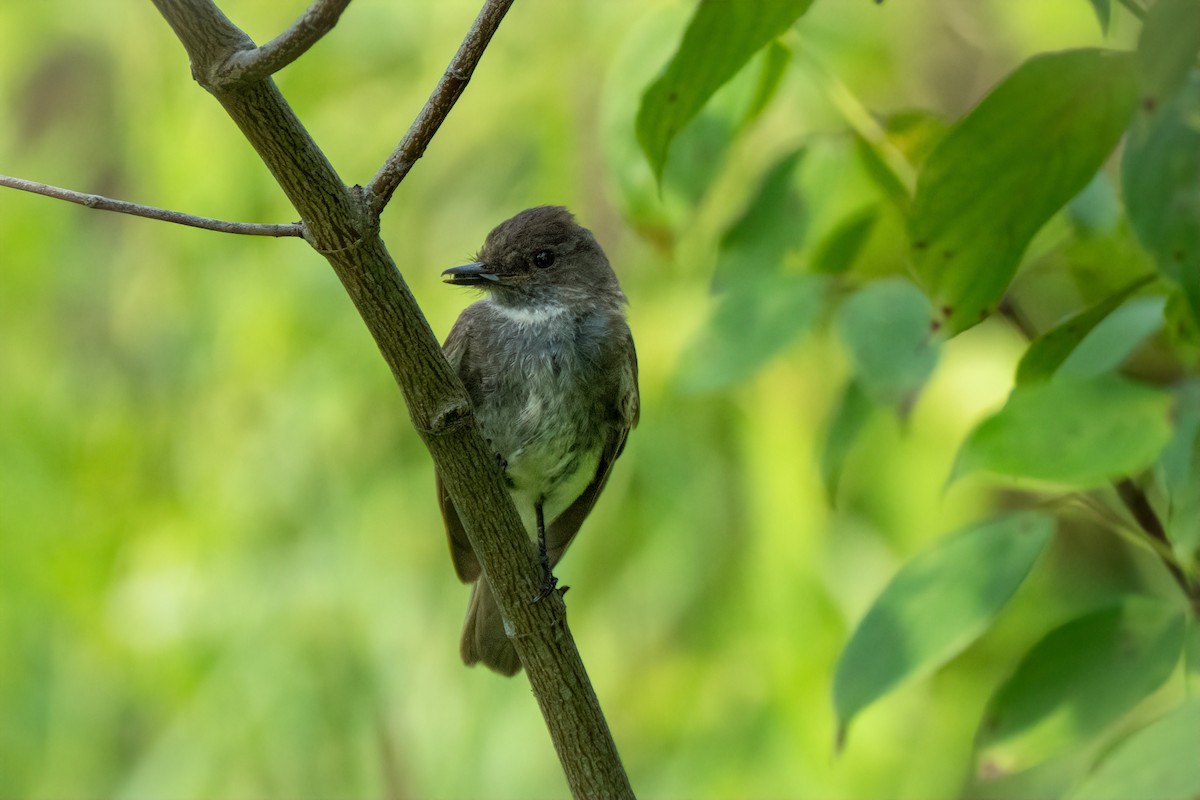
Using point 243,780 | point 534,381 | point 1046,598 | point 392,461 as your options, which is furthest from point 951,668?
point 243,780

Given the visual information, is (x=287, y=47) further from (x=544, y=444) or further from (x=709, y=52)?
(x=544, y=444)

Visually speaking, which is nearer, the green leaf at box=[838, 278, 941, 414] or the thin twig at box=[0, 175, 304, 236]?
the thin twig at box=[0, 175, 304, 236]

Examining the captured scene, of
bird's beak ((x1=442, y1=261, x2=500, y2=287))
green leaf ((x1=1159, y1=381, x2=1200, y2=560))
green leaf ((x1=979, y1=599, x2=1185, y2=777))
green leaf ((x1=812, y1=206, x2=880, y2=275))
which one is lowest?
green leaf ((x1=979, y1=599, x2=1185, y2=777))

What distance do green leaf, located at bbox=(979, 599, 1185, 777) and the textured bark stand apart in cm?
59

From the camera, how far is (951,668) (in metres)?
3.85

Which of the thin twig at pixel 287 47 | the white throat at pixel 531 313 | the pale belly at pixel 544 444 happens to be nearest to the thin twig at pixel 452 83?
the thin twig at pixel 287 47

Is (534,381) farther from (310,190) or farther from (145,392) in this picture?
(145,392)

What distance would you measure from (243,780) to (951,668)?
2167 millimetres

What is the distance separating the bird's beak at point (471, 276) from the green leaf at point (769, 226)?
85 cm

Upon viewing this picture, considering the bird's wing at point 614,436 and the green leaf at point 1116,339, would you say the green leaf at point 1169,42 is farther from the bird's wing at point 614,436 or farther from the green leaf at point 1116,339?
the bird's wing at point 614,436

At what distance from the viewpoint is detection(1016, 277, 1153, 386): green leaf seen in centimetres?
169

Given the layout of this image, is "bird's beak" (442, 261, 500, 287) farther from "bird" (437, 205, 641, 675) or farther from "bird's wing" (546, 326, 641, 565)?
"bird's wing" (546, 326, 641, 565)

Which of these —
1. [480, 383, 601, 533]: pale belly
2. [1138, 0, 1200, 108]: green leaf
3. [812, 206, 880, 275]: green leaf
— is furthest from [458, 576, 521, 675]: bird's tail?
[1138, 0, 1200, 108]: green leaf

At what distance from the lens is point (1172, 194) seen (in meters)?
1.47
